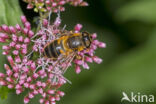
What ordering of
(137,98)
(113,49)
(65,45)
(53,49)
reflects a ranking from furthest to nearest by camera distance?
1. (113,49)
2. (137,98)
3. (65,45)
4. (53,49)

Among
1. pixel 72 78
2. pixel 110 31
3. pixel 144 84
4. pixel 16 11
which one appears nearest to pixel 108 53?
pixel 110 31

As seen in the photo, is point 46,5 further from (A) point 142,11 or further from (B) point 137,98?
(B) point 137,98

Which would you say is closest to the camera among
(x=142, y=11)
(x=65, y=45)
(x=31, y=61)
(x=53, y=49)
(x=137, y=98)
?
(x=53, y=49)

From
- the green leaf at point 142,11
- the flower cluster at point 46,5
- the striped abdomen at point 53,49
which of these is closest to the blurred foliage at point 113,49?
the green leaf at point 142,11

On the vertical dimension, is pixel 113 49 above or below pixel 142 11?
above

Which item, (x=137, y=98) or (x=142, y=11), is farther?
(x=137, y=98)

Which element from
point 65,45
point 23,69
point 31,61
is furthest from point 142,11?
point 23,69

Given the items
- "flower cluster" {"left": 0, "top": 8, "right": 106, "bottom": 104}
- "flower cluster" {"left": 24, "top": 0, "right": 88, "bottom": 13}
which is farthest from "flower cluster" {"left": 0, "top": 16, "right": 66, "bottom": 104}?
"flower cluster" {"left": 24, "top": 0, "right": 88, "bottom": 13}
